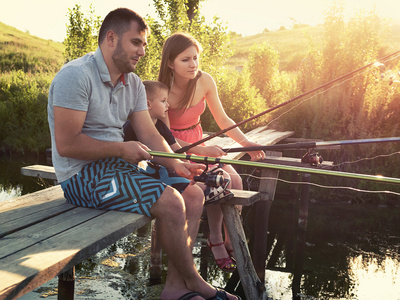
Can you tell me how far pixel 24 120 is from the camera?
10.4 meters

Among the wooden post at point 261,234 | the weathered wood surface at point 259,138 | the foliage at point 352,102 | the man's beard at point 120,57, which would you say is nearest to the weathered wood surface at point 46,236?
the man's beard at point 120,57

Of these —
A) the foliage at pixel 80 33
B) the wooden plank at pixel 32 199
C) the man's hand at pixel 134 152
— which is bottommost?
the wooden plank at pixel 32 199

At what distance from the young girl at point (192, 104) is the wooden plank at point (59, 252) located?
3.83 ft

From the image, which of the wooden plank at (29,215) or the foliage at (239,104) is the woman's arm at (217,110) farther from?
the foliage at (239,104)

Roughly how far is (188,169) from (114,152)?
0.54 m

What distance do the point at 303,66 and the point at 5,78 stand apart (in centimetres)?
808

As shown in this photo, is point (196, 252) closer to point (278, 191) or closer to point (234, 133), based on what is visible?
point (234, 133)

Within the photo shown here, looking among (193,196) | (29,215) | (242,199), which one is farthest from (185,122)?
(29,215)

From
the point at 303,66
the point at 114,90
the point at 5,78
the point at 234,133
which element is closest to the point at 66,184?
the point at 114,90

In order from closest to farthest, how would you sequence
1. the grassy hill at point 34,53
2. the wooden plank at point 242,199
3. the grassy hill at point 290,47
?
the wooden plank at point 242,199
the grassy hill at point 34,53
the grassy hill at point 290,47

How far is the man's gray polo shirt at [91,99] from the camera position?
2.36 m

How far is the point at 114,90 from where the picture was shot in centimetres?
262

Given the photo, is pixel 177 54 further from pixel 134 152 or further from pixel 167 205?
pixel 167 205

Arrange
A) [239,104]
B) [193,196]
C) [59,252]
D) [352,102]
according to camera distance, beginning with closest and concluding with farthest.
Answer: [59,252], [193,196], [352,102], [239,104]
